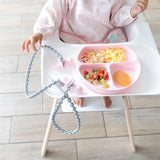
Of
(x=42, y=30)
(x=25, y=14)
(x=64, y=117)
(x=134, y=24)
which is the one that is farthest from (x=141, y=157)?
(x=25, y=14)

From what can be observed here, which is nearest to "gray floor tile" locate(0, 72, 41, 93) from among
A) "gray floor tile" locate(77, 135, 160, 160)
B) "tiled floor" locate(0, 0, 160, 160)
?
"tiled floor" locate(0, 0, 160, 160)

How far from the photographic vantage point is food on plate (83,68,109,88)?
0.75 metres

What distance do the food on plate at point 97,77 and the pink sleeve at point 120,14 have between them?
35cm

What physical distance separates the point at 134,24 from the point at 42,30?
0.42 m

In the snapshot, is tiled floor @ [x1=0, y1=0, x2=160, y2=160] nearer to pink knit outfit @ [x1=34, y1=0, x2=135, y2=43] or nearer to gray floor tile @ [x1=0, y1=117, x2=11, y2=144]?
gray floor tile @ [x1=0, y1=117, x2=11, y2=144]

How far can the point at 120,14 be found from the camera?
1026mm

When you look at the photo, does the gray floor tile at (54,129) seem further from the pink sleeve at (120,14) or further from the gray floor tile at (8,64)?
the pink sleeve at (120,14)

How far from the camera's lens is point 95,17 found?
1.02 m

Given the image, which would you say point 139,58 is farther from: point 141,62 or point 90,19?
point 90,19

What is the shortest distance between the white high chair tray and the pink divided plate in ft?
0.07

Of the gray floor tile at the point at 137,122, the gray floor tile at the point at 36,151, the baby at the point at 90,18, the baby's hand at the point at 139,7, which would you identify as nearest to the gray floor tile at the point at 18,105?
the gray floor tile at the point at 36,151

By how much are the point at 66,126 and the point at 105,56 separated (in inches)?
22.7

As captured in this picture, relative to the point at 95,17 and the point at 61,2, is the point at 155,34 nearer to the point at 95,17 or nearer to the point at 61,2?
the point at 95,17

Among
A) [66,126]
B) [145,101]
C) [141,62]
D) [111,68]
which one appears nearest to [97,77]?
[111,68]
